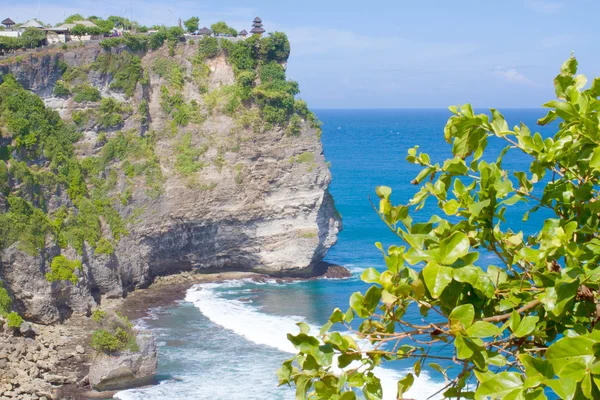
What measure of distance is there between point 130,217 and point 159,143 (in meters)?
5.21

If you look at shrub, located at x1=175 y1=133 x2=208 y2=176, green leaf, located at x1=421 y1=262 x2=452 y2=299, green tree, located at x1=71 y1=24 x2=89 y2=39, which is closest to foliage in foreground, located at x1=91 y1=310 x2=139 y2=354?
shrub, located at x1=175 y1=133 x2=208 y2=176

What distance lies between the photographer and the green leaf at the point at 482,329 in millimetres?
3027

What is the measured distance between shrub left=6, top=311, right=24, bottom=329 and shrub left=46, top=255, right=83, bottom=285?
334cm

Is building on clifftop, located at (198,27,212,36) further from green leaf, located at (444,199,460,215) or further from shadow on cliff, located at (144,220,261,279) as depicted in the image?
green leaf, located at (444,199,460,215)

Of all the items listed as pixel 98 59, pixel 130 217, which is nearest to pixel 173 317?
pixel 130 217

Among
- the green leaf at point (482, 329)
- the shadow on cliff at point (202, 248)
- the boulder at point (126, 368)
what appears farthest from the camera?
the shadow on cliff at point (202, 248)

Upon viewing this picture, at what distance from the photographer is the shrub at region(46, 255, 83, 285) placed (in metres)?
31.7

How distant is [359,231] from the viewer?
5291 centimetres

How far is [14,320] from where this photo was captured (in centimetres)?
2794

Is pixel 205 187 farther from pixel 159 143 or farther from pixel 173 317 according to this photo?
pixel 173 317

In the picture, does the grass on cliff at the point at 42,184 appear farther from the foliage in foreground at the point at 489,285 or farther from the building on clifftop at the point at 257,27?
the foliage in foreground at the point at 489,285

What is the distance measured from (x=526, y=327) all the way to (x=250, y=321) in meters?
30.2

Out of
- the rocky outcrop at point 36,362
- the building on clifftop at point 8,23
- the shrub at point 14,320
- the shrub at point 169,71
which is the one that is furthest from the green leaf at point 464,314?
the building on clifftop at point 8,23

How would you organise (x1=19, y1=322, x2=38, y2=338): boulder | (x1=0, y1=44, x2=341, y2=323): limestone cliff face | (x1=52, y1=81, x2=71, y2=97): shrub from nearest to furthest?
(x1=19, y1=322, x2=38, y2=338): boulder, (x1=52, y1=81, x2=71, y2=97): shrub, (x1=0, y1=44, x2=341, y2=323): limestone cliff face
